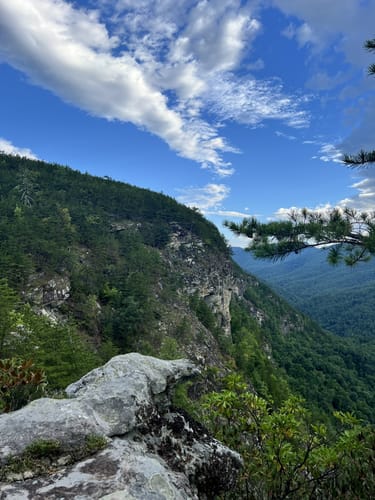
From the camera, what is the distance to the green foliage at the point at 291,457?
3537 millimetres

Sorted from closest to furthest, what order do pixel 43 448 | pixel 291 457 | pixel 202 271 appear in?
pixel 43 448, pixel 291 457, pixel 202 271

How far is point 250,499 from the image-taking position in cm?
369

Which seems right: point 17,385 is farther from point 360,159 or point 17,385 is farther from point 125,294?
point 125,294

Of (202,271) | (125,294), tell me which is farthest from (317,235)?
(202,271)

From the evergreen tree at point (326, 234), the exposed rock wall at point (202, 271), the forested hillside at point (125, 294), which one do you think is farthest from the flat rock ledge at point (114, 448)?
the exposed rock wall at point (202, 271)

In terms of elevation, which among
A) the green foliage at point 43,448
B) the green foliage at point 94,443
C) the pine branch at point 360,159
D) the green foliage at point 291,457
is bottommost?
the green foliage at point 291,457

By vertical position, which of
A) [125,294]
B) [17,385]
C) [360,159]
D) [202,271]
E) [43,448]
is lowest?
[125,294]

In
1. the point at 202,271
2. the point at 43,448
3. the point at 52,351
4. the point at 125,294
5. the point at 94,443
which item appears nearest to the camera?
the point at 43,448

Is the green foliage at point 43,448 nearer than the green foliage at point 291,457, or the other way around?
the green foliage at point 43,448

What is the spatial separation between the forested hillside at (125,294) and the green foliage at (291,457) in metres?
0.97

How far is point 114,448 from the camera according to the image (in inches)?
119

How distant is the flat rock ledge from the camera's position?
2.49 meters

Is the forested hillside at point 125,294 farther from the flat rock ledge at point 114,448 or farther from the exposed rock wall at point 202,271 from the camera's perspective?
the flat rock ledge at point 114,448

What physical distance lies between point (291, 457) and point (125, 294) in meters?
35.4
